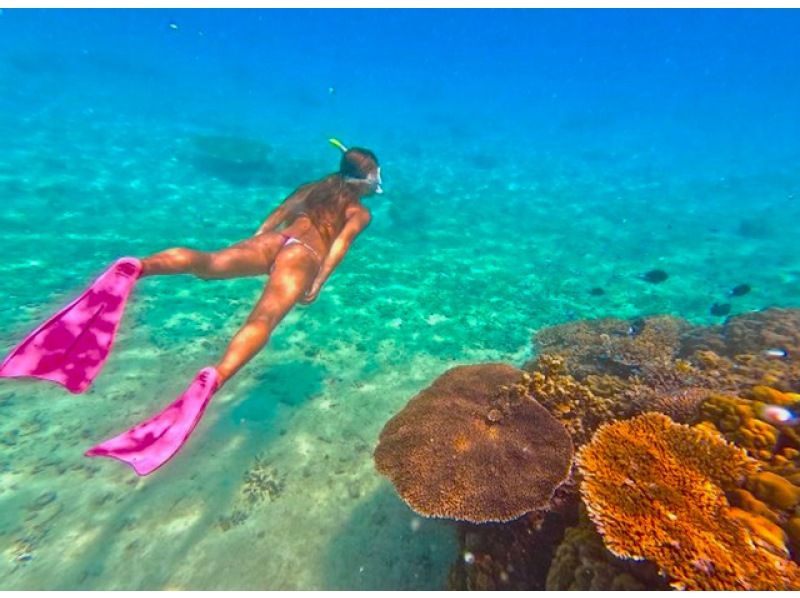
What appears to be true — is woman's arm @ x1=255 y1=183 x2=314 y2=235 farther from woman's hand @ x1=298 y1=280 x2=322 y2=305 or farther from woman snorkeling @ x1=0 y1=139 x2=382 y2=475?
woman's hand @ x1=298 y1=280 x2=322 y2=305

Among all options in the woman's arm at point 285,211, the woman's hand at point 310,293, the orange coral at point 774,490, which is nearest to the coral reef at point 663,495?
the orange coral at point 774,490

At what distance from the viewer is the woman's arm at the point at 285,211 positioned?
711 cm

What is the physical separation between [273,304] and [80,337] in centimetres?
199

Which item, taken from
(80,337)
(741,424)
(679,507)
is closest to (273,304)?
(80,337)

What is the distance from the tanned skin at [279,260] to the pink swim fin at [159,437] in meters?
0.36

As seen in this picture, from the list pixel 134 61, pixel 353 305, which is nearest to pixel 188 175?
pixel 353 305

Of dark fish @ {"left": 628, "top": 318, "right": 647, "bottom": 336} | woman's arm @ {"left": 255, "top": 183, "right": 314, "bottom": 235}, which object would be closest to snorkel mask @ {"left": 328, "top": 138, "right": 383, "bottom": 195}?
woman's arm @ {"left": 255, "top": 183, "right": 314, "bottom": 235}

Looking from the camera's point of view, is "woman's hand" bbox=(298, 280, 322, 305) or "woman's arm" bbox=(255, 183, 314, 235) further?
"woman's arm" bbox=(255, 183, 314, 235)

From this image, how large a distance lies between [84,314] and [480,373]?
4.31 metres

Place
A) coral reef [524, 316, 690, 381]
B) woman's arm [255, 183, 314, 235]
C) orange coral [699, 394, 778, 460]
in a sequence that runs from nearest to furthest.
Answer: orange coral [699, 394, 778, 460] → coral reef [524, 316, 690, 381] → woman's arm [255, 183, 314, 235]

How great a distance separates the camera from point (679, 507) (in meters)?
3.12

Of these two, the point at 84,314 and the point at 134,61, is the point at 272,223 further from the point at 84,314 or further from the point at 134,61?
the point at 134,61

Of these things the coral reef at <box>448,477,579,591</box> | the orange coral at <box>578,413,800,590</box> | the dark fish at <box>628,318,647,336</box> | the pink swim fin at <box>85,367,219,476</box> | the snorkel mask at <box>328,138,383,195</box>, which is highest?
the snorkel mask at <box>328,138,383,195</box>

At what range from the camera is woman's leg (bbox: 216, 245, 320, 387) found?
15.3 feet
